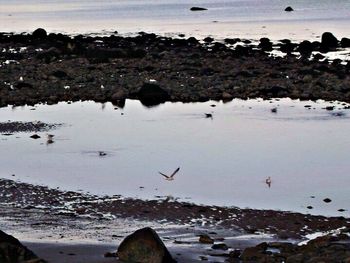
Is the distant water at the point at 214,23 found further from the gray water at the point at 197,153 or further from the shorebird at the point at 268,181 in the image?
the shorebird at the point at 268,181

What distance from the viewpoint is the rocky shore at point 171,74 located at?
28.4 m

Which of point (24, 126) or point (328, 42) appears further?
point (328, 42)

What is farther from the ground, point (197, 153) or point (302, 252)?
point (197, 153)

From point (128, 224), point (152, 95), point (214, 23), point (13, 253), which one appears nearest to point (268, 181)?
point (128, 224)

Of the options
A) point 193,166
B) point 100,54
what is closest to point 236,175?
point 193,166

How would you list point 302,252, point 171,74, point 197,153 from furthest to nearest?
point 171,74
point 197,153
point 302,252

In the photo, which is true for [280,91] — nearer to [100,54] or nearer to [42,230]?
[100,54]

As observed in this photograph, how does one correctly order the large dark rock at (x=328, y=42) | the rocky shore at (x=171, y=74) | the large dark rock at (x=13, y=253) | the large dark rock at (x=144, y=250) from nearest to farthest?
the large dark rock at (x=13, y=253), the large dark rock at (x=144, y=250), the rocky shore at (x=171, y=74), the large dark rock at (x=328, y=42)

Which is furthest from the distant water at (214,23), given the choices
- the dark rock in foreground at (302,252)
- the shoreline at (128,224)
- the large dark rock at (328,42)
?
the dark rock in foreground at (302,252)

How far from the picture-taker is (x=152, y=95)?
27938 mm

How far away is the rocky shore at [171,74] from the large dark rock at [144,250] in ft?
58.4

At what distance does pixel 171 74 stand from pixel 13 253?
82.1 ft

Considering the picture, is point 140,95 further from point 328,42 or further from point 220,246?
point 328,42

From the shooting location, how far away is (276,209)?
13.8 metres
